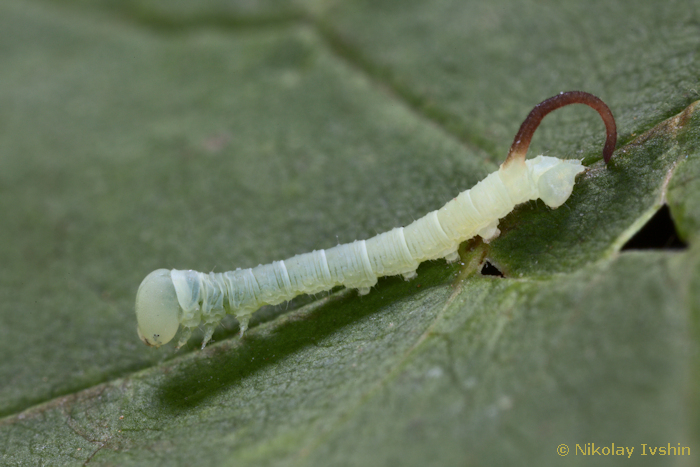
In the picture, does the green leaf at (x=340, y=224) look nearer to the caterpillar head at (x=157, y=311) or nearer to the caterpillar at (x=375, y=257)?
the caterpillar at (x=375, y=257)

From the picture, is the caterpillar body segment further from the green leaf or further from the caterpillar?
the green leaf

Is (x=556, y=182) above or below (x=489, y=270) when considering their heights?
above

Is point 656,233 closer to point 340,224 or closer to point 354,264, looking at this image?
point 354,264

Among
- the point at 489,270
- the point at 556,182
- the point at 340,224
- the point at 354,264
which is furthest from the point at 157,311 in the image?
the point at 556,182

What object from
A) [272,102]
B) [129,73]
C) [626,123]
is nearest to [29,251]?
[129,73]

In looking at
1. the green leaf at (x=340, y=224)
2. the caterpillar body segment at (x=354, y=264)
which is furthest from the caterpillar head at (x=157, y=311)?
the green leaf at (x=340, y=224)

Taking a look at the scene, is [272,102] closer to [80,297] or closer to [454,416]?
[80,297]
